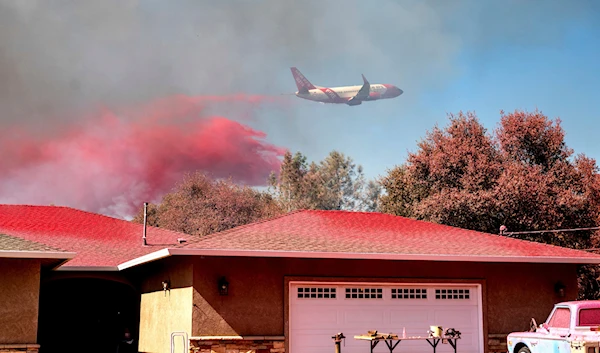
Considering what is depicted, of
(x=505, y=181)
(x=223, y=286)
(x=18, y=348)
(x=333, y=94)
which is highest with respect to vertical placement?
(x=333, y=94)

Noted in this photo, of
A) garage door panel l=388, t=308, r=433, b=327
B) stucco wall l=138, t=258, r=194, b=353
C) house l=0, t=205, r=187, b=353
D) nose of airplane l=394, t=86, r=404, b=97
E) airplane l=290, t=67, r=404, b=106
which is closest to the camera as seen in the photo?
stucco wall l=138, t=258, r=194, b=353

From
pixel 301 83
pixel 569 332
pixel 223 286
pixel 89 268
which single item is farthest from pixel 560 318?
pixel 301 83

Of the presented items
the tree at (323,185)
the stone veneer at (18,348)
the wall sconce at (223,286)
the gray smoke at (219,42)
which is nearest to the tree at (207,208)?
the tree at (323,185)

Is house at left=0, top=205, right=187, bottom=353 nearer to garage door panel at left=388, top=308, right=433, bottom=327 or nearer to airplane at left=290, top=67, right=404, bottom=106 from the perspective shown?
garage door panel at left=388, top=308, right=433, bottom=327

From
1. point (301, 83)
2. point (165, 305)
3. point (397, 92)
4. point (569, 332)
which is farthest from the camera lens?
point (397, 92)

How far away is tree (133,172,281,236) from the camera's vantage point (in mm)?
53531

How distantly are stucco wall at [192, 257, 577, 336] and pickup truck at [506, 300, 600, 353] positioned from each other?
7.65ft

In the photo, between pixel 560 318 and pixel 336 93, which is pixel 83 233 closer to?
pixel 560 318

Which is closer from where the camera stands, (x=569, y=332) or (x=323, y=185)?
(x=569, y=332)

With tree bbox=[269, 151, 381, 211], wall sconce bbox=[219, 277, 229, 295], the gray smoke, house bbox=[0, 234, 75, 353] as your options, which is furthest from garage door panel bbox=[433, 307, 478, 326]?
the gray smoke

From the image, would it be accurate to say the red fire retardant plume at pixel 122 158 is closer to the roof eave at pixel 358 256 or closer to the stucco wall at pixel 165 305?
the stucco wall at pixel 165 305

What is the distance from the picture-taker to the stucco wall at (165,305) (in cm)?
1666

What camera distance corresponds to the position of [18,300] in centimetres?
1555

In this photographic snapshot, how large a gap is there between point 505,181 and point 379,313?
67.0 ft
